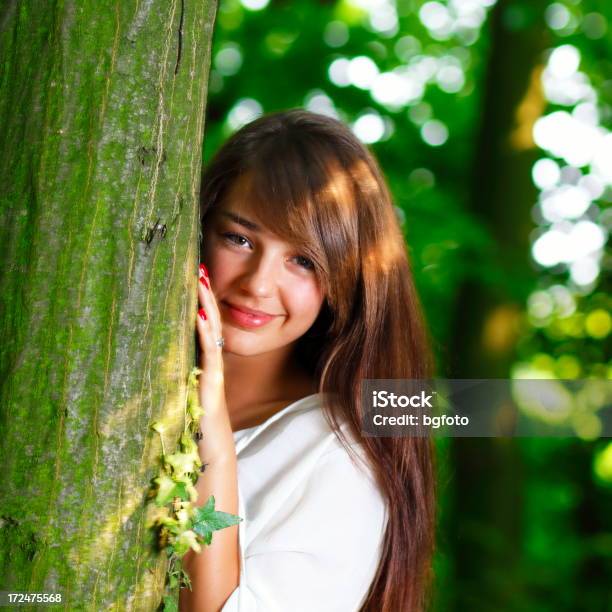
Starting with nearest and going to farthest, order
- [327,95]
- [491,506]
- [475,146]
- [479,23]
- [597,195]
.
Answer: [327,95], [491,506], [475,146], [597,195], [479,23]

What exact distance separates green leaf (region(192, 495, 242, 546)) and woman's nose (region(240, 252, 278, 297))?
0.65 m

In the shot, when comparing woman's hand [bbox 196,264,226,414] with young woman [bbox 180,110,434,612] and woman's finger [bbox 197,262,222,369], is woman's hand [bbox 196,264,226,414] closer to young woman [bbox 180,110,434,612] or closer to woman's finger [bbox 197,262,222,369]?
woman's finger [bbox 197,262,222,369]

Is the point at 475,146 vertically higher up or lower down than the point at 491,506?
higher up

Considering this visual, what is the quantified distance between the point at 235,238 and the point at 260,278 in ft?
0.51

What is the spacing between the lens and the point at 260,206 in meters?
2.07

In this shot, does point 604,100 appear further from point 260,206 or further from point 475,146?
point 260,206

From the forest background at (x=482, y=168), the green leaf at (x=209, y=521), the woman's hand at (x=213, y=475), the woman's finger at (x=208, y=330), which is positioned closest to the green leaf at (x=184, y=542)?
the green leaf at (x=209, y=521)

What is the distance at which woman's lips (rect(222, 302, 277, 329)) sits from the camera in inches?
81.0

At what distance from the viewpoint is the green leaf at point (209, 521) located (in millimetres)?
1477

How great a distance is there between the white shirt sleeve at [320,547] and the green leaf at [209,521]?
31 centimetres

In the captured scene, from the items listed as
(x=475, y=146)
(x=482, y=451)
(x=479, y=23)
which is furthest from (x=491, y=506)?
(x=479, y=23)

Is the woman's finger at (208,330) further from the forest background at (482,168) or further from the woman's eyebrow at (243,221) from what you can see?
the forest background at (482,168)

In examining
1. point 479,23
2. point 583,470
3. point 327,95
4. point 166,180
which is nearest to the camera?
point 166,180

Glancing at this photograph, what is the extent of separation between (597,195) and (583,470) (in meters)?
3.33
